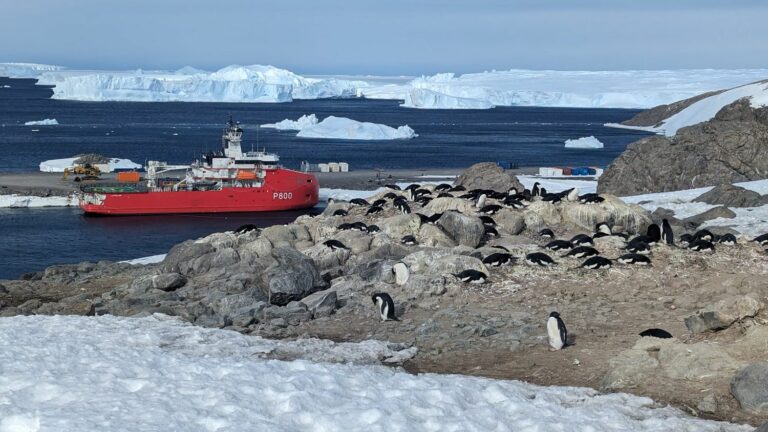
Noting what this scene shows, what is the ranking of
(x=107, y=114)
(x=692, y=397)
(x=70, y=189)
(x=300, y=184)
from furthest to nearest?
(x=107, y=114), (x=70, y=189), (x=300, y=184), (x=692, y=397)

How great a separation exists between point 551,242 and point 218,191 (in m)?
29.1

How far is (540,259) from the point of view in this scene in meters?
16.4

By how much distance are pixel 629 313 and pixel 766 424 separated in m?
5.78

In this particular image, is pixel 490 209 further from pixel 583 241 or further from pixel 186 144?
pixel 186 144

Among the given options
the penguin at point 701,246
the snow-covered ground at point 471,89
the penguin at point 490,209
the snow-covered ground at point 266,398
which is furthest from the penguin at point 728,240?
the snow-covered ground at point 471,89

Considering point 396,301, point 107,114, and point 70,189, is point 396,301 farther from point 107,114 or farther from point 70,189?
point 107,114

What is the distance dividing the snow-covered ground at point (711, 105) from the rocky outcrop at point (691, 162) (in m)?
25.3

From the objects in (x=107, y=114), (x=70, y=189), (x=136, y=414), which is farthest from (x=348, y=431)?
(x=107, y=114)

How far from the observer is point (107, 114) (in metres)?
124

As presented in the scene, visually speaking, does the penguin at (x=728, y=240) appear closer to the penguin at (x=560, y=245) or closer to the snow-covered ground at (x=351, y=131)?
the penguin at (x=560, y=245)

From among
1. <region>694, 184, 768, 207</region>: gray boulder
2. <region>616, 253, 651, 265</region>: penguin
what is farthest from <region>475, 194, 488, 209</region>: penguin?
<region>694, 184, 768, 207</region>: gray boulder

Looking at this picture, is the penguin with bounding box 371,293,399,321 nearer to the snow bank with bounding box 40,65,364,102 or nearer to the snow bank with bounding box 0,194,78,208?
the snow bank with bounding box 0,194,78,208

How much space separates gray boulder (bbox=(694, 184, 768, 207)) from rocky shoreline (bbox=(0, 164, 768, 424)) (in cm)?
385

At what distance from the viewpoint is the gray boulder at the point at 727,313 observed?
11.9 m
